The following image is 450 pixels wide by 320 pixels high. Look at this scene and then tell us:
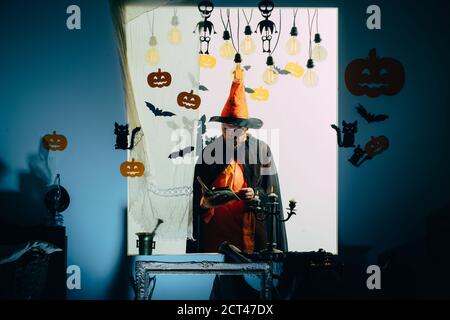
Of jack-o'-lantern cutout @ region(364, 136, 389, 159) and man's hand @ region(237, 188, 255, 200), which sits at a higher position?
jack-o'-lantern cutout @ region(364, 136, 389, 159)

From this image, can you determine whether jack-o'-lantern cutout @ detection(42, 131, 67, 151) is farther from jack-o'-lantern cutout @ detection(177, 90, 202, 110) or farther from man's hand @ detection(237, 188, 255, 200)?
man's hand @ detection(237, 188, 255, 200)

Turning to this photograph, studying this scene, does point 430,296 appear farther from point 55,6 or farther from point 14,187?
point 55,6

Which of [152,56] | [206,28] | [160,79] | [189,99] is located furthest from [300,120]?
[152,56]

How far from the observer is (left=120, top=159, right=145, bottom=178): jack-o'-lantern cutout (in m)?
3.64

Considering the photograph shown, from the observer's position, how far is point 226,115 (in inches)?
143

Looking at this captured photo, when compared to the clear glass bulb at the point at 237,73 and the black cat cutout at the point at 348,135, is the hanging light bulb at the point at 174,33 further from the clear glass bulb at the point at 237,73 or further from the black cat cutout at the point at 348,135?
the black cat cutout at the point at 348,135

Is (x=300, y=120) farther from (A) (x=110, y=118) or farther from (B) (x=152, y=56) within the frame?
(A) (x=110, y=118)

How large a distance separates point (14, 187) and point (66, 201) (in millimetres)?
390

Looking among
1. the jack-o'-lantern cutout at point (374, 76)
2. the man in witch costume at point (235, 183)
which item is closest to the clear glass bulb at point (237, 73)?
the man in witch costume at point (235, 183)

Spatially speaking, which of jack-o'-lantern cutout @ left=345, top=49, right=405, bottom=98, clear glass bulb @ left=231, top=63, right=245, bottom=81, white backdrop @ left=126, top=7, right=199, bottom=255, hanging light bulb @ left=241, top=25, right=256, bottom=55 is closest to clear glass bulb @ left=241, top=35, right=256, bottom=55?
hanging light bulb @ left=241, top=25, right=256, bottom=55

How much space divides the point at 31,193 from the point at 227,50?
1716mm

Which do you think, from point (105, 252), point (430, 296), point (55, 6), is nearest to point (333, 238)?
point (430, 296)

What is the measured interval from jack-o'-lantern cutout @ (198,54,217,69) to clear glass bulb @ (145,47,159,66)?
306mm

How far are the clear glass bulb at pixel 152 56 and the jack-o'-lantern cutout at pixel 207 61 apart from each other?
0.31 metres
